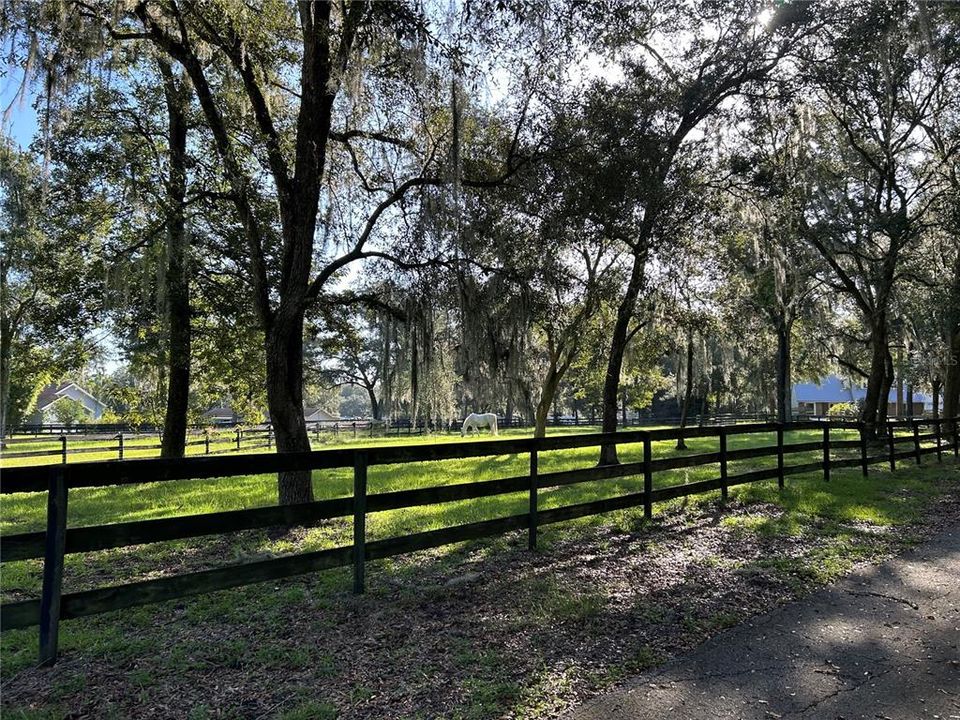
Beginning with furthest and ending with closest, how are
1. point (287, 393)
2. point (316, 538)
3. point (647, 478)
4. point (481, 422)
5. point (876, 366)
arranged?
point (481, 422) < point (876, 366) < point (287, 393) < point (647, 478) < point (316, 538)

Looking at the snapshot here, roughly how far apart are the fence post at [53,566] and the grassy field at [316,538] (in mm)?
182

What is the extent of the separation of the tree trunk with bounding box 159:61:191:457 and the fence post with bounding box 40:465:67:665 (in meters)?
6.04

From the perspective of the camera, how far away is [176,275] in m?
10.1

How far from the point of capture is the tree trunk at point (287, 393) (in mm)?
7516

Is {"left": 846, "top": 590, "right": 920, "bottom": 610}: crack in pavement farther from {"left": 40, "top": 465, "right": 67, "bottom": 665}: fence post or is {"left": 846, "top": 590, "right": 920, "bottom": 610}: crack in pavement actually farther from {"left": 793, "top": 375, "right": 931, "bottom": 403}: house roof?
{"left": 793, "top": 375, "right": 931, "bottom": 403}: house roof

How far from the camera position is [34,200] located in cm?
1018

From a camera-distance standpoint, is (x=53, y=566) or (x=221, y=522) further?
(x=221, y=522)

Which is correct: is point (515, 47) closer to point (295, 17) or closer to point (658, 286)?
point (295, 17)

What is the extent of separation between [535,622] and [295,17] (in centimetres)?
905

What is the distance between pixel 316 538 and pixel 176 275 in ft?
19.7

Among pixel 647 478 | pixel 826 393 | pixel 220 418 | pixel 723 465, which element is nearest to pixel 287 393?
pixel 647 478

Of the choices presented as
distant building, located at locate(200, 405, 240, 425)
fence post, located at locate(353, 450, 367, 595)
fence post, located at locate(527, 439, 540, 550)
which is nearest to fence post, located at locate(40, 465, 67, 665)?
fence post, located at locate(353, 450, 367, 595)

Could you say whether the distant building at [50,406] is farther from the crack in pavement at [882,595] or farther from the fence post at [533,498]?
the crack in pavement at [882,595]

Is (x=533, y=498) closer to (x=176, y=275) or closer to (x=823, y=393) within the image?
(x=176, y=275)
